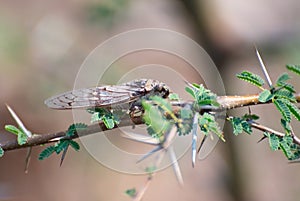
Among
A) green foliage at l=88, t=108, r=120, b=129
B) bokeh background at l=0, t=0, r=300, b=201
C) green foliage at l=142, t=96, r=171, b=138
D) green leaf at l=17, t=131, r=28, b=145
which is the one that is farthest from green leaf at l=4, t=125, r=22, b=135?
bokeh background at l=0, t=0, r=300, b=201

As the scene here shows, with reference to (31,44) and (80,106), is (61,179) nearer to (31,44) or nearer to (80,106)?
(31,44)

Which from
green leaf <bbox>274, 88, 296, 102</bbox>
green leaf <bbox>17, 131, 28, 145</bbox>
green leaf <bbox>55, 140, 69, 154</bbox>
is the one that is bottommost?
green leaf <bbox>17, 131, 28, 145</bbox>

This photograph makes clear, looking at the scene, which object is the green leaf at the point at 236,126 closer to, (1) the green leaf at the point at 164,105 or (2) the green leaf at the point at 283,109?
(2) the green leaf at the point at 283,109

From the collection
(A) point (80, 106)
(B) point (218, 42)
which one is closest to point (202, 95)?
(A) point (80, 106)

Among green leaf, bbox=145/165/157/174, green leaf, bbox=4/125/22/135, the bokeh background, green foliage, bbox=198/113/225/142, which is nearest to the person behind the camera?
green leaf, bbox=145/165/157/174

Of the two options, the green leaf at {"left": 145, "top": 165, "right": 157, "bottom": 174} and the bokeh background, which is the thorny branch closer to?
the green leaf at {"left": 145, "top": 165, "right": 157, "bottom": 174}

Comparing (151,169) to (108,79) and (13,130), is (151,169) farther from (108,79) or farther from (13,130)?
(108,79)
